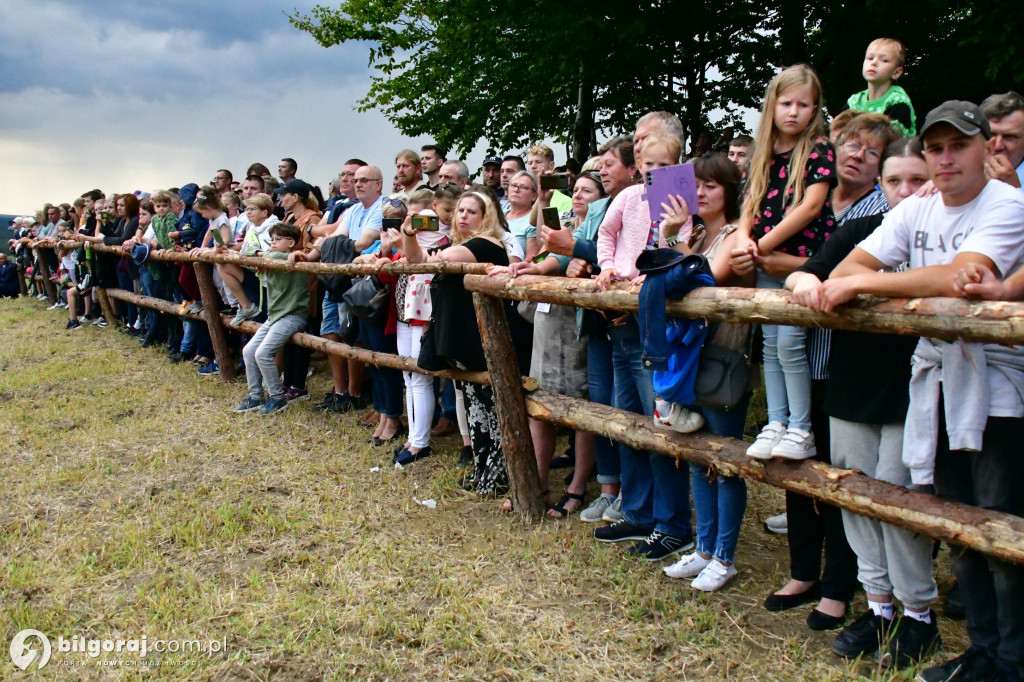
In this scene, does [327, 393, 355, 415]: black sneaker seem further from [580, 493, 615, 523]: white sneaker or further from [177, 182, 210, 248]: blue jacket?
[177, 182, 210, 248]: blue jacket

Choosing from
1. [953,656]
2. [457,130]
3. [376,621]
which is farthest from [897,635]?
[457,130]

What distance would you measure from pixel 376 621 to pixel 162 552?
1579 millimetres

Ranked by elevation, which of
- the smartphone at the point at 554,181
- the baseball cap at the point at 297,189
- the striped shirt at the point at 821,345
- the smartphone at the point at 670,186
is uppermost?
the baseball cap at the point at 297,189

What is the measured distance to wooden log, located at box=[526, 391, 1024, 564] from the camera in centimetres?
254

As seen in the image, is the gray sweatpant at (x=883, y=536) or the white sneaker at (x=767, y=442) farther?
the white sneaker at (x=767, y=442)

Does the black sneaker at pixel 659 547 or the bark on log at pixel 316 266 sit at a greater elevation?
the bark on log at pixel 316 266

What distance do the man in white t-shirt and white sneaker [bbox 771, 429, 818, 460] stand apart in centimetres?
47

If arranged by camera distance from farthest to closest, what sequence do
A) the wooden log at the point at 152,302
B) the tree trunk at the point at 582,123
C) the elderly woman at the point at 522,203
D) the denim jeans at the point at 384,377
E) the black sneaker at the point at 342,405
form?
the tree trunk at the point at 582,123
the wooden log at the point at 152,302
the black sneaker at the point at 342,405
the denim jeans at the point at 384,377
the elderly woman at the point at 522,203

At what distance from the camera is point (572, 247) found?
403cm

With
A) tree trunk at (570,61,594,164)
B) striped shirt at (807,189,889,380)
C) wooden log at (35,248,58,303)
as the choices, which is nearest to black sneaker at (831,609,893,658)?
striped shirt at (807,189,889,380)

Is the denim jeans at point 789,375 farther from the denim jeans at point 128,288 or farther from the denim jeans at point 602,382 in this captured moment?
the denim jeans at point 128,288

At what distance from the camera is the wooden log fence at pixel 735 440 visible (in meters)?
2.44

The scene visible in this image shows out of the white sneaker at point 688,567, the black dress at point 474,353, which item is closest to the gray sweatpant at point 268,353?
the black dress at point 474,353

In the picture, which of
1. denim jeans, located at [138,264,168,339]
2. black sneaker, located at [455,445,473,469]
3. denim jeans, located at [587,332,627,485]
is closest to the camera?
denim jeans, located at [587,332,627,485]
